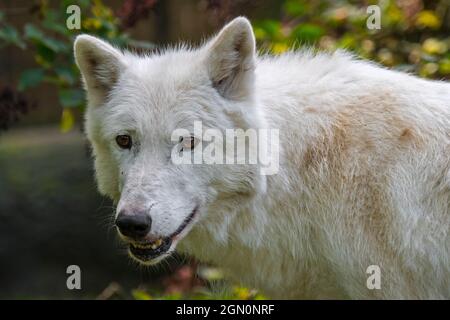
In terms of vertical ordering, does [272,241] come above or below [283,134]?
below

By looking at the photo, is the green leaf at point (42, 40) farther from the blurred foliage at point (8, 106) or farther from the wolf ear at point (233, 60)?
the wolf ear at point (233, 60)

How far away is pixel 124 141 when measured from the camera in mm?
4289

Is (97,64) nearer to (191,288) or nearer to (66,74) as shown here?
(66,74)

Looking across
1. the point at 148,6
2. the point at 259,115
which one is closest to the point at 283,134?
the point at 259,115

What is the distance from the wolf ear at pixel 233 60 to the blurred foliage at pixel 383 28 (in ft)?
7.65

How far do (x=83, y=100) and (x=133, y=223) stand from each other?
97.2 inches

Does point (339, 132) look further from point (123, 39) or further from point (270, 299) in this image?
point (123, 39)

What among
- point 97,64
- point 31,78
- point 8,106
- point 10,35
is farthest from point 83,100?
point 97,64

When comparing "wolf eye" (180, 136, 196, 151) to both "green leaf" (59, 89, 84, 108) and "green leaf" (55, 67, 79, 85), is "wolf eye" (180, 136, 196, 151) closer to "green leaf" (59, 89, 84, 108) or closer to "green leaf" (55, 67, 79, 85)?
"green leaf" (59, 89, 84, 108)

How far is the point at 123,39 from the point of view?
19.8ft

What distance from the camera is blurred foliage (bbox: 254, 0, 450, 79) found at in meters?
6.86

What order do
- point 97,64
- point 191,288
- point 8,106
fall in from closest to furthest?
point 97,64 < point 8,106 < point 191,288

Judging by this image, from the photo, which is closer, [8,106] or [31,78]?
[31,78]
